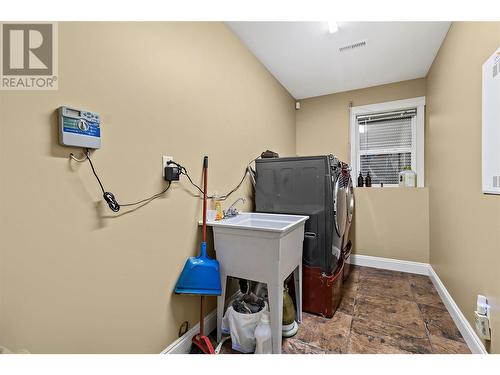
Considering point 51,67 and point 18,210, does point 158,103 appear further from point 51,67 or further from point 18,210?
point 18,210

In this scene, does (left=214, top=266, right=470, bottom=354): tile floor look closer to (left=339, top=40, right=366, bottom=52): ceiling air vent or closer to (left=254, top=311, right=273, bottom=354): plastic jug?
(left=254, top=311, right=273, bottom=354): plastic jug

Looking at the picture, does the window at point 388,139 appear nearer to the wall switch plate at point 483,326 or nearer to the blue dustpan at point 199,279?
the wall switch plate at point 483,326

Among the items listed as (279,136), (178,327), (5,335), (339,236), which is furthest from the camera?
(279,136)

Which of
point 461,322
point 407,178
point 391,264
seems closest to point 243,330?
point 461,322

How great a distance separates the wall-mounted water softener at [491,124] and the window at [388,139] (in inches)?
73.4

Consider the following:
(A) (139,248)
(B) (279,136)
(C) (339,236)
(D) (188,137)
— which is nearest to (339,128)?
(B) (279,136)

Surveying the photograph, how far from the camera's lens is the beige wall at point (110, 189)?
87 cm

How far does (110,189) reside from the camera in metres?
1.13

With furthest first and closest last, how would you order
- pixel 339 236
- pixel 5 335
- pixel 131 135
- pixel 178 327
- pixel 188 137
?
pixel 339 236 → pixel 188 137 → pixel 178 327 → pixel 131 135 → pixel 5 335

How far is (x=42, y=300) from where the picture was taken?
3.01 feet

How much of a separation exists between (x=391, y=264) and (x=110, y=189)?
3390 millimetres

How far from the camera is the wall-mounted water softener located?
1.23 meters

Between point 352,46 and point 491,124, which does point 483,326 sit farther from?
point 352,46

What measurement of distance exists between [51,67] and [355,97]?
11.4 ft
